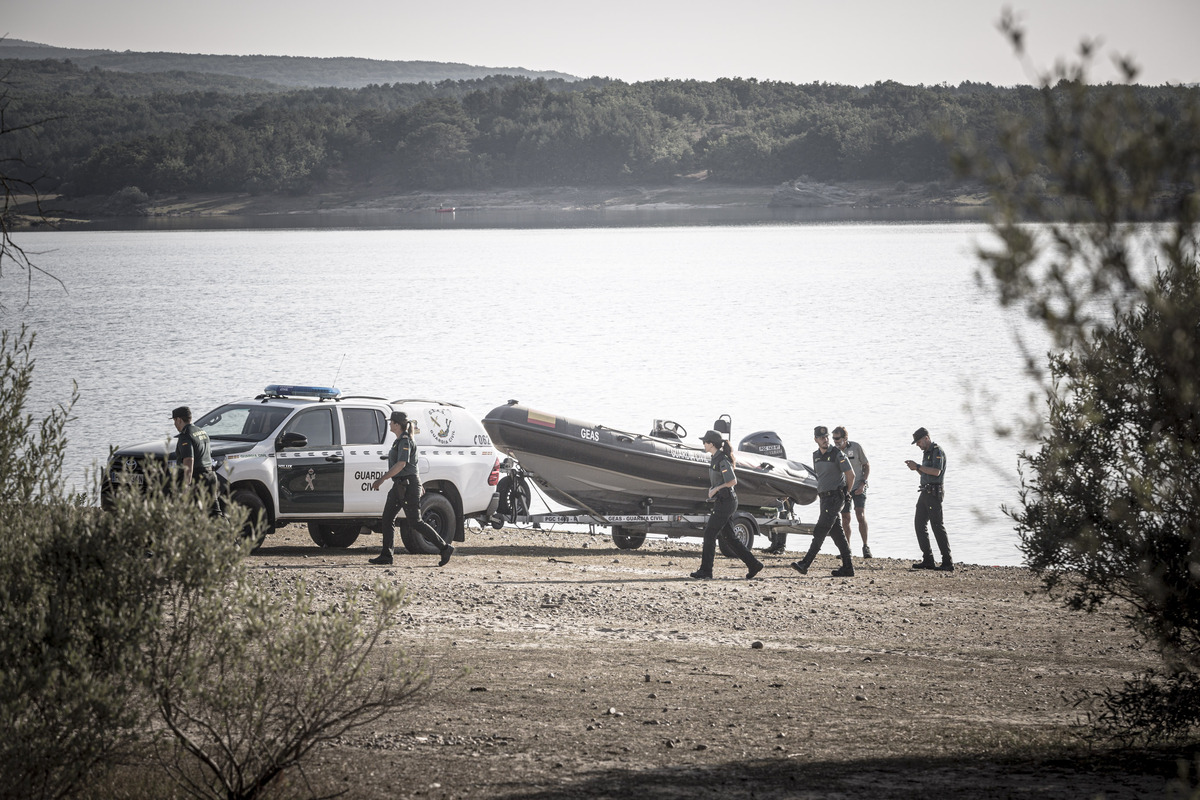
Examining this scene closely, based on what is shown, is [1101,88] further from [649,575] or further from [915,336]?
[915,336]

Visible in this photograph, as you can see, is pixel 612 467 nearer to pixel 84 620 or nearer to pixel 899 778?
pixel 899 778

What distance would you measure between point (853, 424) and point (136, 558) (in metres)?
30.9

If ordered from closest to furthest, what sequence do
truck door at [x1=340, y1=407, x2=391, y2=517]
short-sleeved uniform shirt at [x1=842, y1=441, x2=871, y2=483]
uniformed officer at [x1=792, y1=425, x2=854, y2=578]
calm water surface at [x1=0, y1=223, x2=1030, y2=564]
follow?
truck door at [x1=340, y1=407, x2=391, y2=517] → uniformed officer at [x1=792, y1=425, x2=854, y2=578] → short-sleeved uniform shirt at [x1=842, y1=441, x2=871, y2=483] → calm water surface at [x1=0, y1=223, x2=1030, y2=564]

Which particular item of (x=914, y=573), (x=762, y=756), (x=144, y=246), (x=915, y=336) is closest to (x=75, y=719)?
(x=762, y=756)

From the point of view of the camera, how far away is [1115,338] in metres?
7.04

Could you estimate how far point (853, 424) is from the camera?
1404 inches

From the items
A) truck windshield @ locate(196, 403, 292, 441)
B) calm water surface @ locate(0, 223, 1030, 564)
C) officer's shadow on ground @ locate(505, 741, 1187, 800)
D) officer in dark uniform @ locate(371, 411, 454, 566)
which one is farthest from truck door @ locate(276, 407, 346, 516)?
officer's shadow on ground @ locate(505, 741, 1187, 800)

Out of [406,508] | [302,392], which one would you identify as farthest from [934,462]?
[302,392]

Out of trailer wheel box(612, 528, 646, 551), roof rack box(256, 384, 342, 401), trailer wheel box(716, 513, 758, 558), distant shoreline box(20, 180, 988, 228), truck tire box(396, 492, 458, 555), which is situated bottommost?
trailer wheel box(612, 528, 646, 551)

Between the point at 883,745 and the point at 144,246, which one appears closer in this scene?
the point at 883,745

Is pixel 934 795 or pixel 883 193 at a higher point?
A: pixel 883 193

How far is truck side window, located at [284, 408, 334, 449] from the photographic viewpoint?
15734 millimetres

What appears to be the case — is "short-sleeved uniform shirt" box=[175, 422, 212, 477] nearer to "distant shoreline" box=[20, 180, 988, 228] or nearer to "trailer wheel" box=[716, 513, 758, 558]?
"trailer wheel" box=[716, 513, 758, 558]

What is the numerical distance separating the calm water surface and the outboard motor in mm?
2471
